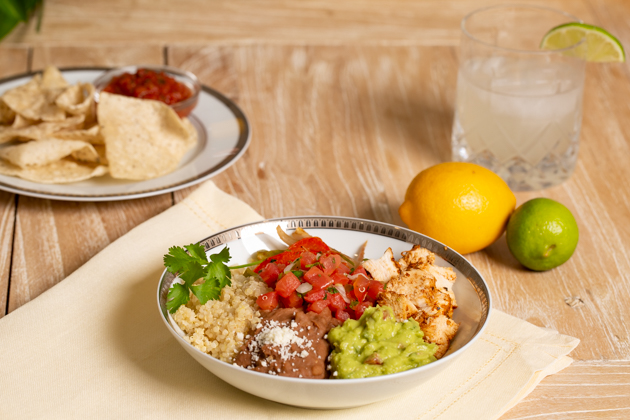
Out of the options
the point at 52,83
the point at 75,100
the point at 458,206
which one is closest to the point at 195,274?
the point at 458,206

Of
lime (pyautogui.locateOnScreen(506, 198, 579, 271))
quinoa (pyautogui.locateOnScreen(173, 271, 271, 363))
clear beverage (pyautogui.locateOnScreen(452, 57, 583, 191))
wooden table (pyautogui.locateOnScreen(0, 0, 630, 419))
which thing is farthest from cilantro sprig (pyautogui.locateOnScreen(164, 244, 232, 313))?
clear beverage (pyautogui.locateOnScreen(452, 57, 583, 191))

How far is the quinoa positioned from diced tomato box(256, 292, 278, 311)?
19mm

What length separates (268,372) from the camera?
133cm

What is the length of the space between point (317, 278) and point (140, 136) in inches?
43.0

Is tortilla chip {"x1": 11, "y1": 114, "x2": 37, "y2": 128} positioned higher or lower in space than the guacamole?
lower

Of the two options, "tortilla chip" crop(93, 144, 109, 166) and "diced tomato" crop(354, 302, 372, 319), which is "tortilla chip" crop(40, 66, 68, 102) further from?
"diced tomato" crop(354, 302, 372, 319)

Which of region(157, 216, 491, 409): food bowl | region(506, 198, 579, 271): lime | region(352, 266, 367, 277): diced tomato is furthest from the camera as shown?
region(506, 198, 579, 271): lime

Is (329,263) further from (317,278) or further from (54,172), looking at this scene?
(54,172)

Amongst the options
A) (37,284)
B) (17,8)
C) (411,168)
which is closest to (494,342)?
(411,168)

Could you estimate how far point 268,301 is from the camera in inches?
59.1

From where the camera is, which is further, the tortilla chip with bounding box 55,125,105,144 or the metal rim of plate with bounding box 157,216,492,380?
the tortilla chip with bounding box 55,125,105,144

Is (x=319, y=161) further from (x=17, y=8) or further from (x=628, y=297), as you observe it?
(x=17, y=8)

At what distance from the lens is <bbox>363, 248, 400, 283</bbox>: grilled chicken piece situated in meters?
1.63

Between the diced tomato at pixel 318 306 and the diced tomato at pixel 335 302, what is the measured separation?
0.01 metres
